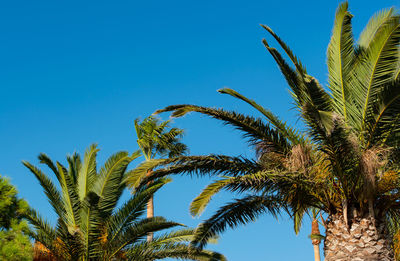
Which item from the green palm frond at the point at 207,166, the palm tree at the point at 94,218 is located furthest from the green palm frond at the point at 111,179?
the green palm frond at the point at 207,166

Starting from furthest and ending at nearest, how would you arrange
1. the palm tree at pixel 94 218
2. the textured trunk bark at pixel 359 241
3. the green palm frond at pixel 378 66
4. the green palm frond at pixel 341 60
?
the palm tree at pixel 94 218 → the green palm frond at pixel 341 60 → the green palm frond at pixel 378 66 → the textured trunk bark at pixel 359 241

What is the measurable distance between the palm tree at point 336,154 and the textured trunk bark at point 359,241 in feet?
0.06

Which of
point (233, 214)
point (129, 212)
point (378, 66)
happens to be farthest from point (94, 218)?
point (378, 66)

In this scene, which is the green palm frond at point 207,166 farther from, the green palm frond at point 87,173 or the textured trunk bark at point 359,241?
the green palm frond at point 87,173

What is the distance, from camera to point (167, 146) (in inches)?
893

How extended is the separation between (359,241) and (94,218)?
7.94 m

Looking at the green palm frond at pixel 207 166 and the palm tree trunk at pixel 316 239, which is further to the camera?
the palm tree trunk at pixel 316 239

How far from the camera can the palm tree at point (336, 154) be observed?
9961mm

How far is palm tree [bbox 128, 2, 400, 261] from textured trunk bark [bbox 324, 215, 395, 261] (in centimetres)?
2

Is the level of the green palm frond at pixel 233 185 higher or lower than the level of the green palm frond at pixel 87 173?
lower

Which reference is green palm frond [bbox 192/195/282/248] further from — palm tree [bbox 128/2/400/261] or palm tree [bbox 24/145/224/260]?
palm tree [bbox 24/145/224/260]

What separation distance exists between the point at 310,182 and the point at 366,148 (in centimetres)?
132

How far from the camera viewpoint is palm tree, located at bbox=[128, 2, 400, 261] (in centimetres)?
996

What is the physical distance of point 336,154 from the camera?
9.91m
